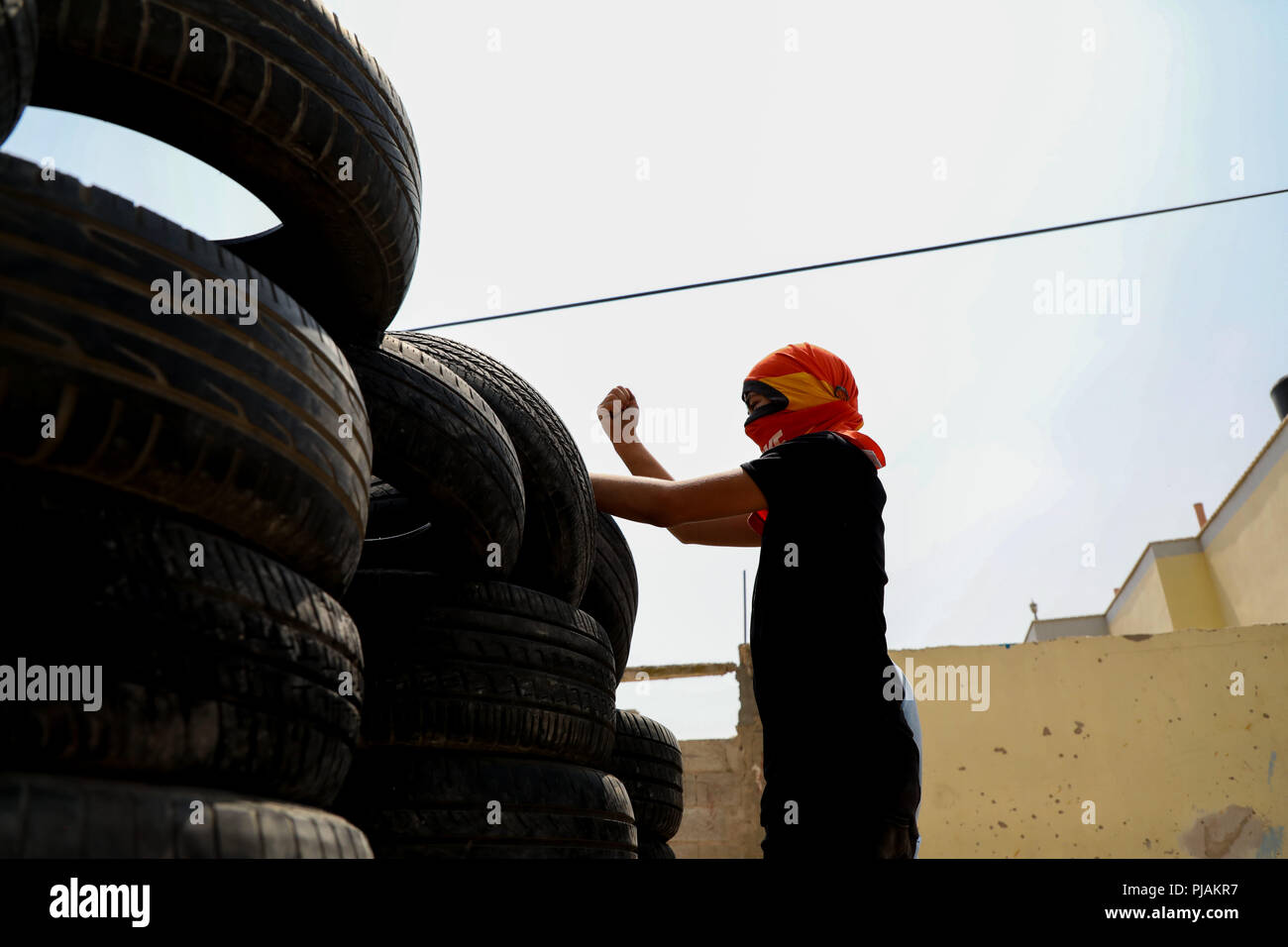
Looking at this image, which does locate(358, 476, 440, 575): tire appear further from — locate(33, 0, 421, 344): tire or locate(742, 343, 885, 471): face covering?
locate(742, 343, 885, 471): face covering

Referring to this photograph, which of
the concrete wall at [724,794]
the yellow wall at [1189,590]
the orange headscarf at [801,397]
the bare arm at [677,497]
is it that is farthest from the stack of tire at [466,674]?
the yellow wall at [1189,590]

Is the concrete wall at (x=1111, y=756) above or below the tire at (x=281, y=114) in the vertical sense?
below

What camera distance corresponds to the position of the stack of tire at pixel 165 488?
76 centimetres

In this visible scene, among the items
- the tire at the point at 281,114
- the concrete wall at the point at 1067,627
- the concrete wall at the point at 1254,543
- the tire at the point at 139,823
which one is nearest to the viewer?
the tire at the point at 139,823

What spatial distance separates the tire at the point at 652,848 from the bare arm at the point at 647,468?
78 centimetres

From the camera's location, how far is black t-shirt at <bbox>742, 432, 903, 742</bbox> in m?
1.53

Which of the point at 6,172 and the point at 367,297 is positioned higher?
the point at 367,297

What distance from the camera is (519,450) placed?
186 centimetres

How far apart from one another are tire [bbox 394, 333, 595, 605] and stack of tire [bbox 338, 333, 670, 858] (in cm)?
6

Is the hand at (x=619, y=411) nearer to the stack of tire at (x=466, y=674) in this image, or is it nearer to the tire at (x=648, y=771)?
the stack of tire at (x=466, y=674)
